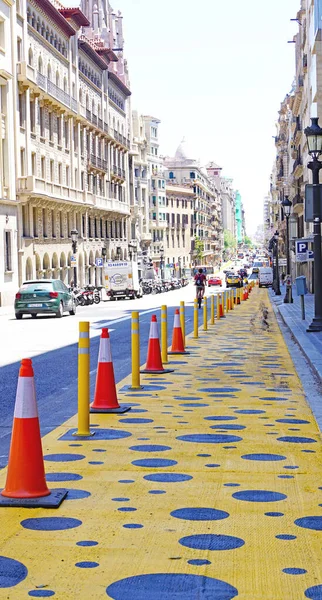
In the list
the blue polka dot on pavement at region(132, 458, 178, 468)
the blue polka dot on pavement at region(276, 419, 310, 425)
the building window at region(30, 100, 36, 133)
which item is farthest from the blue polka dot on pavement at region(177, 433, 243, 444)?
the building window at region(30, 100, 36, 133)

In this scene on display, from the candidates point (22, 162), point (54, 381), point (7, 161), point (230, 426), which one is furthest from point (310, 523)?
point (22, 162)

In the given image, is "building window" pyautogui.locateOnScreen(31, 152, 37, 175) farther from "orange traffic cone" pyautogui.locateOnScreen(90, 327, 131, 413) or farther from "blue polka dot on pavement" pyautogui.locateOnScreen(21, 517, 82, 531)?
"blue polka dot on pavement" pyautogui.locateOnScreen(21, 517, 82, 531)

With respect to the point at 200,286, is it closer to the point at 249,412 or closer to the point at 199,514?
the point at 249,412

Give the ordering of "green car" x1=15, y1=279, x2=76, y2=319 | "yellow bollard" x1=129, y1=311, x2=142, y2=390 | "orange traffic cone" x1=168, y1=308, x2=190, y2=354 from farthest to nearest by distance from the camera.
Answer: "green car" x1=15, y1=279, x2=76, y2=319 → "orange traffic cone" x1=168, y1=308, x2=190, y2=354 → "yellow bollard" x1=129, y1=311, x2=142, y2=390

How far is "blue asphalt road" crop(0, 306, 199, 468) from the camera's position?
9352 millimetres

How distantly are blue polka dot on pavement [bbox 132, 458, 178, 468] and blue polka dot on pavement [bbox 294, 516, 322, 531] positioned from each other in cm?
171

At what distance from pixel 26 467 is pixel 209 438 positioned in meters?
2.70

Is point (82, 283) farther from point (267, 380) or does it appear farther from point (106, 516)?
point (106, 516)

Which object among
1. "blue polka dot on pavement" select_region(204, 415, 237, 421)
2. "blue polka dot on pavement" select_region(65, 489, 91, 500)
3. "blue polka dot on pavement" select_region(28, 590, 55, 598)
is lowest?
"blue polka dot on pavement" select_region(204, 415, 237, 421)

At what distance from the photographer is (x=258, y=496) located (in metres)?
6.08

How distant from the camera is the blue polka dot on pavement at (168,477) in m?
6.53

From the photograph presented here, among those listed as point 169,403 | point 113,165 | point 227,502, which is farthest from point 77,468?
point 113,165

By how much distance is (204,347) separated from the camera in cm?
1844

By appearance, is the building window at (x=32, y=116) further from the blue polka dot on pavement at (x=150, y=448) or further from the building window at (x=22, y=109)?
the blue polka dot on pavement at (x=150, y=448)
